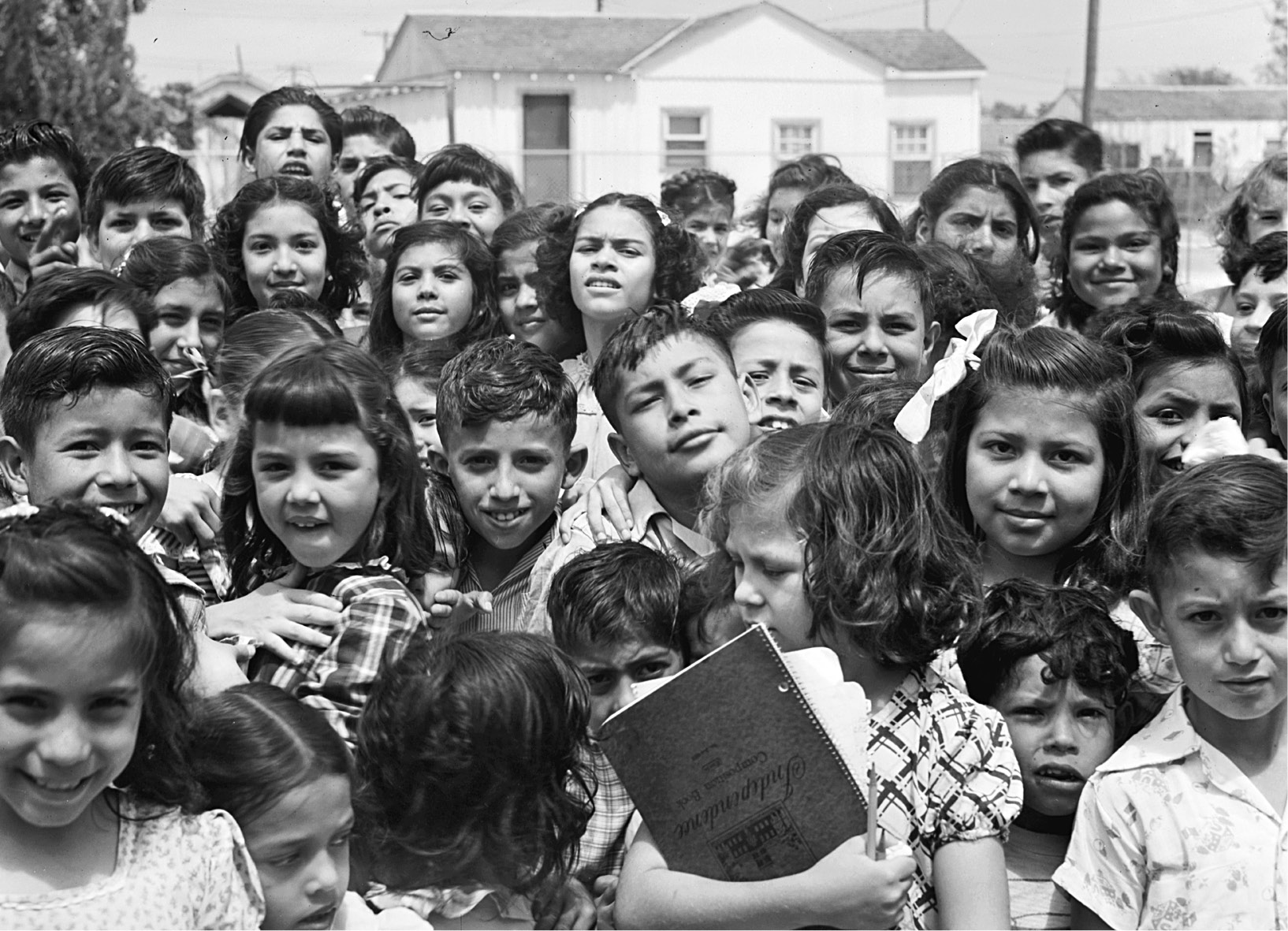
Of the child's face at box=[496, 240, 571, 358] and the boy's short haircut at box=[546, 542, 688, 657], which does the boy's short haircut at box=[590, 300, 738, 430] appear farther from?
the child's face at box=[496, 240, 571, 358]

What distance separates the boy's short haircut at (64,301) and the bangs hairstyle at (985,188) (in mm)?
2845

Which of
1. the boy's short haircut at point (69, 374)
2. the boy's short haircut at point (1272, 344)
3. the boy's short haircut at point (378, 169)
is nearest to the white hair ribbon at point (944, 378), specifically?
the boy's short haircut at point (1272, 344)

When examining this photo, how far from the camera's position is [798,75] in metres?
29.1

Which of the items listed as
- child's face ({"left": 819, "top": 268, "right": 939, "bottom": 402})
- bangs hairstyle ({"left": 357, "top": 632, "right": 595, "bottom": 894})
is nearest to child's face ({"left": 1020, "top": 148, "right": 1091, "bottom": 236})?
child's face ({"left": 819, "top": 268, "right": 939, "bottom": 402})

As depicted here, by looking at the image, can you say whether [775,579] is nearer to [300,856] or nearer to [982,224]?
[300,856]

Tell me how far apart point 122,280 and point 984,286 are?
2635 mm

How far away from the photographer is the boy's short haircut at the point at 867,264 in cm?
422

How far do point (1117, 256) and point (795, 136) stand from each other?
77.3 feet

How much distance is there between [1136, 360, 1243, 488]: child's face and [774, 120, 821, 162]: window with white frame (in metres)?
24.5

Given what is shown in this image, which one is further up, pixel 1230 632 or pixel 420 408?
pixel 420 408

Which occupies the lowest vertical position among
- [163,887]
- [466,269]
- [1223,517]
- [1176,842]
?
[1176,842]

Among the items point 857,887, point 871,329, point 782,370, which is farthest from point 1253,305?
point 857,887

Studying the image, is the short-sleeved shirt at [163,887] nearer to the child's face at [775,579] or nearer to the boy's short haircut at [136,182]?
the child's face at [775,579]

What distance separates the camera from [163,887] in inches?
85.4
